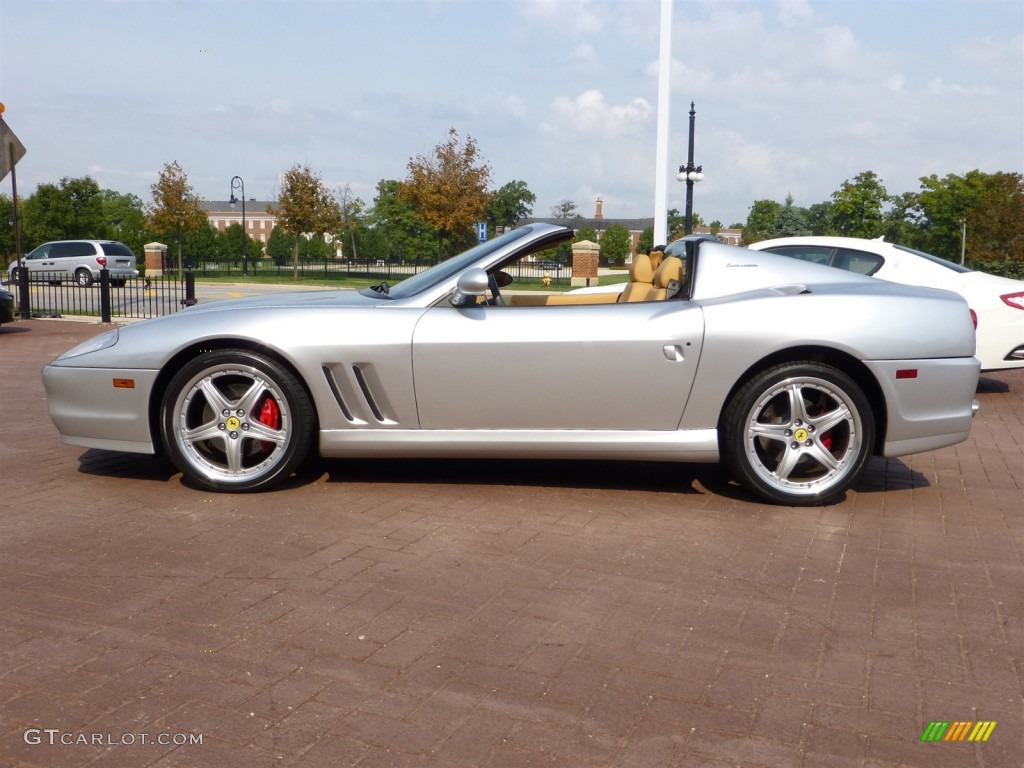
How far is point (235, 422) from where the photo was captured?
484 centimetres

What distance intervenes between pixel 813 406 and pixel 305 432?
252 centimetres

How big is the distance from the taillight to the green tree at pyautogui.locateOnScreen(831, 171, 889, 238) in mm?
47818

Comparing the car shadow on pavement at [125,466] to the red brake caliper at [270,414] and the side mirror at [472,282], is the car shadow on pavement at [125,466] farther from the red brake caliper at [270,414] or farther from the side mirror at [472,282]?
the side mirror at [472,282]

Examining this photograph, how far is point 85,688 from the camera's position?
9.17 feet

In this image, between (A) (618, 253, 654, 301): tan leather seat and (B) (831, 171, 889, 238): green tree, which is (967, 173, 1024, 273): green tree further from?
(A) (618, 253, 654, 301): tan leather seat

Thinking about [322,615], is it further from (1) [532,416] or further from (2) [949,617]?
(2) [949,617]

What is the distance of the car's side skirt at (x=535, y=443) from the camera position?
4793 millimetres

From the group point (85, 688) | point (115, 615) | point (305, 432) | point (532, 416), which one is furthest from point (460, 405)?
point (85, 688)

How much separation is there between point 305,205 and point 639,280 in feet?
123

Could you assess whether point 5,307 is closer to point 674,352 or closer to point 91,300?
point 91,300

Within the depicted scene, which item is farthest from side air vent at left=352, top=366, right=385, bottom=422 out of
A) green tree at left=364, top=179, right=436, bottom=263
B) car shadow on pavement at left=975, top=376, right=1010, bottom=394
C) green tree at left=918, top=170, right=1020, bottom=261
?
green tree at left=364, top=179, right=436, bottom=263

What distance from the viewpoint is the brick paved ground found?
2582mm

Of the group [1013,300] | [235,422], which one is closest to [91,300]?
[235,422]

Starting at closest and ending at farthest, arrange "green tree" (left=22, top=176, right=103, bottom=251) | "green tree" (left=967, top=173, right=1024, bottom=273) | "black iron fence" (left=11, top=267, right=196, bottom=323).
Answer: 1. "black iron fence" (left=11, top=267, right=196, bottom=323)
2. "green tree" (left=967, top=173, right=1024, bottom=273)
3. "green tree" (left=22, top=176, right=103, bottom=251)
